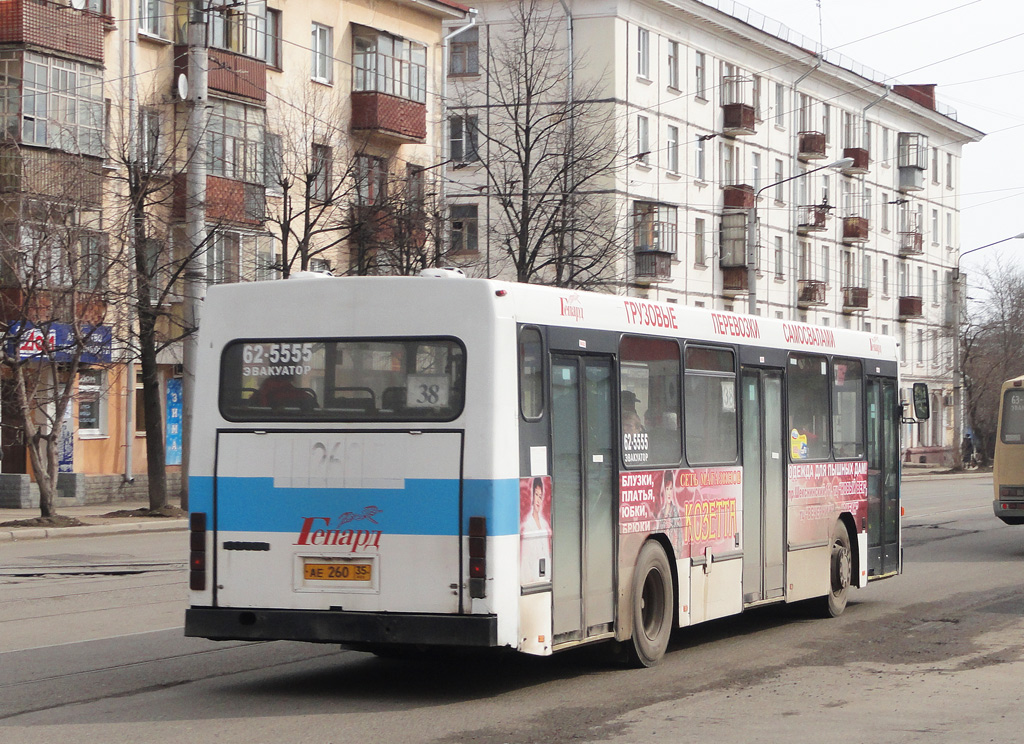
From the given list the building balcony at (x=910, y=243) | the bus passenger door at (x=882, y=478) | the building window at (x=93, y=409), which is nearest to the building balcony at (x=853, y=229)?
the building balcony at (x=910, y=243)

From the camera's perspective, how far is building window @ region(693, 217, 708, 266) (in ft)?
182

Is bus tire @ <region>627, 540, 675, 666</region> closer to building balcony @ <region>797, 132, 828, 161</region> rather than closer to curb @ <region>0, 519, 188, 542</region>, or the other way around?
curb @ <region>0, 519, 188, 542</region>

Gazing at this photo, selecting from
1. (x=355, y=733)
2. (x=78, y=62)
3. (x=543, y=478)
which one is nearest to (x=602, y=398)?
(x=543, y=478)

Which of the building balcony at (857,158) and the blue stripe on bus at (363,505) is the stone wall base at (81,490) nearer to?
the blue stripe on bus at (363,505)

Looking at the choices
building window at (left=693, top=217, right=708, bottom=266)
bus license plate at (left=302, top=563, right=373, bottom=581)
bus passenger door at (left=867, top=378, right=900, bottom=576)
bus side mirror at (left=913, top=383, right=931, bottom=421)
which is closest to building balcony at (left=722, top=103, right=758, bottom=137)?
building window at (left=693, top=217, right=708, bottom=266)

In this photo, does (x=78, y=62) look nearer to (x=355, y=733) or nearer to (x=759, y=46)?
(x=355, y=733)

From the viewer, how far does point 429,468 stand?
30.2 ft

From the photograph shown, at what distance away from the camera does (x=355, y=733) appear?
8234mm

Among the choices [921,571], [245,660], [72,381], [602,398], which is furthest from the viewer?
[72,381]

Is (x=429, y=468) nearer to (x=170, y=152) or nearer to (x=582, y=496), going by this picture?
(x=582, y=496)

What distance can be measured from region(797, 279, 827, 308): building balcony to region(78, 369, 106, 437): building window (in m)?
34.0

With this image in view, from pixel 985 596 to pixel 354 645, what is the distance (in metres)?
8.23

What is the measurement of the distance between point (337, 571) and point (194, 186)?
17576 mm

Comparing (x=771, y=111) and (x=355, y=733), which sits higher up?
(x=771, y=111)
